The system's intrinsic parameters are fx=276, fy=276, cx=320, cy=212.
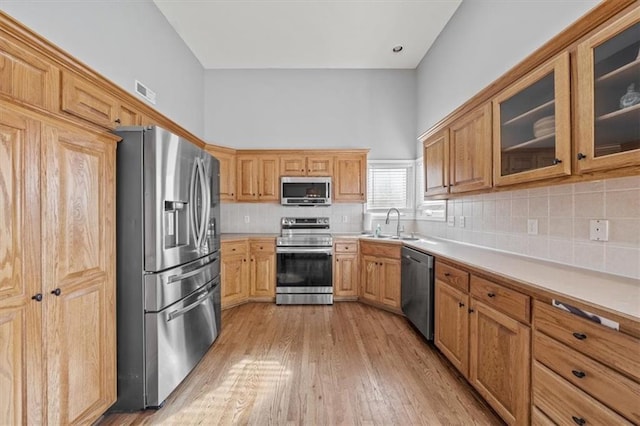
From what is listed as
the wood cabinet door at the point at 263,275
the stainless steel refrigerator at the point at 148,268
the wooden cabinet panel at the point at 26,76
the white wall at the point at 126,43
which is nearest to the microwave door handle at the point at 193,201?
the stainless steel refrigerator at the point at 148,268

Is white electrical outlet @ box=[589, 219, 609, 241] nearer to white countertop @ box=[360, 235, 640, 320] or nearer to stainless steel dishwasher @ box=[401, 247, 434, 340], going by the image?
white countertop @ box=[360, 235, 640, 320]

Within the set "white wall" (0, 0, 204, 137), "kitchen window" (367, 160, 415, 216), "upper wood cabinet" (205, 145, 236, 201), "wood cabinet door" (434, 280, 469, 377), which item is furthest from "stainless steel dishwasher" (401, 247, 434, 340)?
"white wall" (0, 0, 204, 137)

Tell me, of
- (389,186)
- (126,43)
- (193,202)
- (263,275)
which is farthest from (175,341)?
(389,186)

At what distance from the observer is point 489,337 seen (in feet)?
5.64

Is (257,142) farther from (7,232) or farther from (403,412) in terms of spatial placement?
(403,412)

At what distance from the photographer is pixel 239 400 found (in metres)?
1.92

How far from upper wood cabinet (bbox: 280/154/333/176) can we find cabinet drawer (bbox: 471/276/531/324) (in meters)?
2.71

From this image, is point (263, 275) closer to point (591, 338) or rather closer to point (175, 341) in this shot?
point (175, 341)

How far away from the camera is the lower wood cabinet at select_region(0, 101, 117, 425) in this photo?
3.92ft

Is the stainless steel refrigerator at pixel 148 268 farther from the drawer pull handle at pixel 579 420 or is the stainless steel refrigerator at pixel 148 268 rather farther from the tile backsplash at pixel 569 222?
the tile backsplash at pixel 569 222

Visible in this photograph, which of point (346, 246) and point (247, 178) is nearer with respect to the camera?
point (346, 246)

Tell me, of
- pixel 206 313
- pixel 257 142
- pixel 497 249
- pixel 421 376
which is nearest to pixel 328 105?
pixel 257 142

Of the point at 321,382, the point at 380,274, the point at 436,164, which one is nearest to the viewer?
the point at 321,382

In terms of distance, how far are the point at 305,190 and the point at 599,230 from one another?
3193mm
